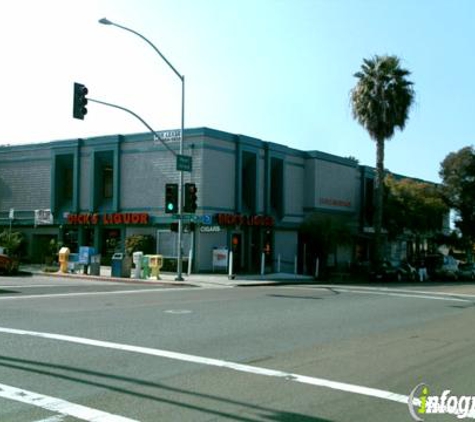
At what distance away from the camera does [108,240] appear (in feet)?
128

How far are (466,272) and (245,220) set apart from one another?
1886 cm

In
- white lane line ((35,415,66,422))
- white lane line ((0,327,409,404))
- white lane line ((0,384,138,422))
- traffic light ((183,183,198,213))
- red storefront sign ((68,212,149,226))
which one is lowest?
white lane line ((35,415,66,422))

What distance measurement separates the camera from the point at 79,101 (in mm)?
22297

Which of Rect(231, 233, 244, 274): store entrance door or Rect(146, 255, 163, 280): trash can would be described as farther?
Rect(231, 233, 244, 274): store entrance door

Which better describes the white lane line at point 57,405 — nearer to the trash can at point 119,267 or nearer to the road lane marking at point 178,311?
the road lane marking at point 178,311

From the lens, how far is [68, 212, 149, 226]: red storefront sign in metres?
36.5

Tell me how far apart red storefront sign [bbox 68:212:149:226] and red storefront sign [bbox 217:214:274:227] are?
4484 mm

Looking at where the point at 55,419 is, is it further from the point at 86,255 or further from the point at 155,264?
the point at 86,255

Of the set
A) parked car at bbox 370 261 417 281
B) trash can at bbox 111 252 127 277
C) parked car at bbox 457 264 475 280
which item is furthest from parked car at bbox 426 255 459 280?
trash can at bbox 111 252 127 277

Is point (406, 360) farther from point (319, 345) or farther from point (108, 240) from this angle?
point (108, 240)

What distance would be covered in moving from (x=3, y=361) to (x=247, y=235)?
2965cm

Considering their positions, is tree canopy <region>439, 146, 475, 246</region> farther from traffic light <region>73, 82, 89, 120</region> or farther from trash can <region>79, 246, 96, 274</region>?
traffic light <region>73, 82, 89, 120</region>

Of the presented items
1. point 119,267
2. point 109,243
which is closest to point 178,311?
point 119,267

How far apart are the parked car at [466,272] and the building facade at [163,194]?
8365 mm
